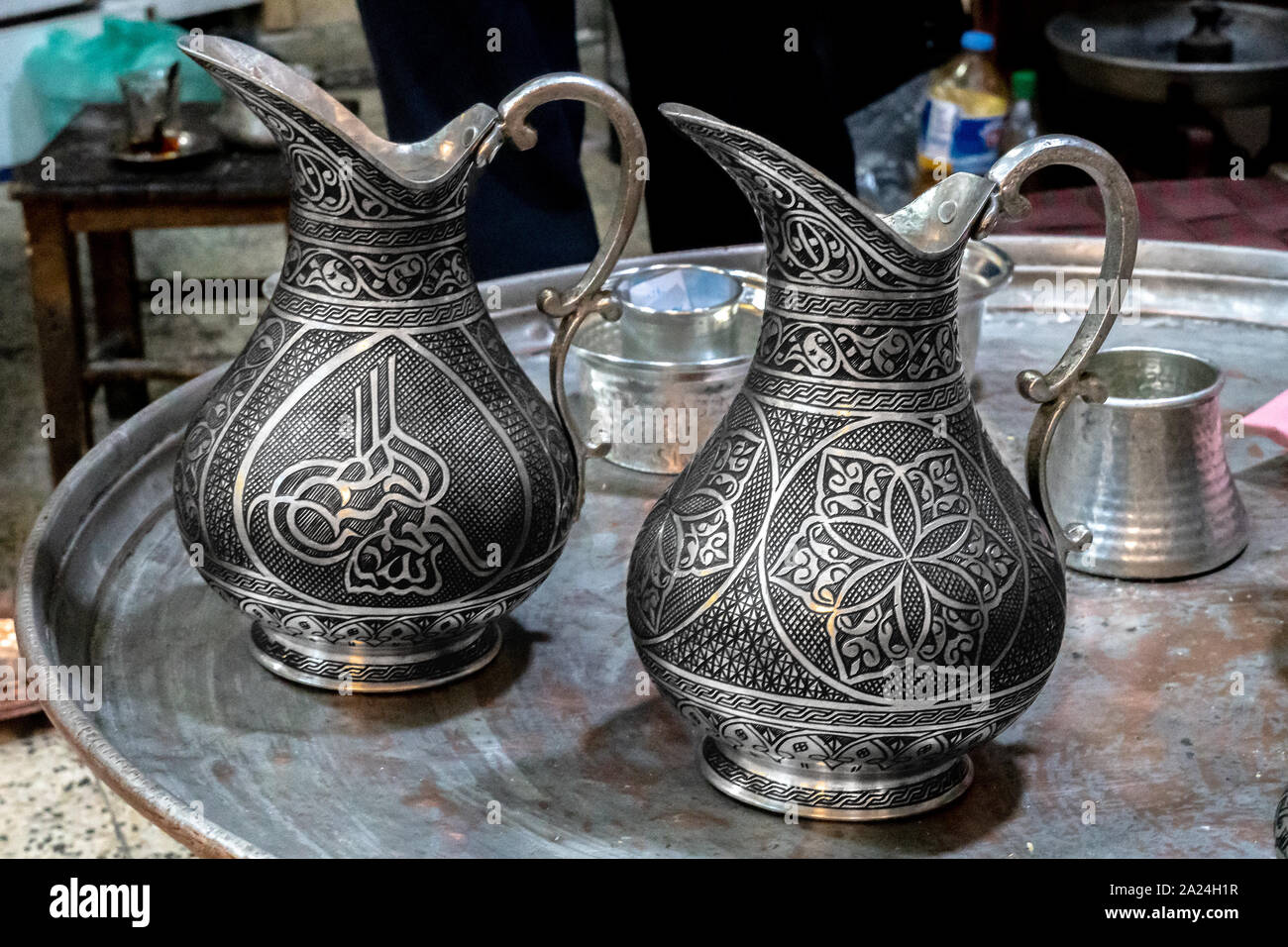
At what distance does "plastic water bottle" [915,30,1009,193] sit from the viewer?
86.5 inches

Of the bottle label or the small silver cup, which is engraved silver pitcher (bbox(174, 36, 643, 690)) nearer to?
the small silver cup

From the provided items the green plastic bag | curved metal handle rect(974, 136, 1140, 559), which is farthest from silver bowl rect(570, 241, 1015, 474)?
the green plastic bag

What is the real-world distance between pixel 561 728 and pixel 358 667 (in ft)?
0.33

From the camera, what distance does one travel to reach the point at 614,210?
70 cm

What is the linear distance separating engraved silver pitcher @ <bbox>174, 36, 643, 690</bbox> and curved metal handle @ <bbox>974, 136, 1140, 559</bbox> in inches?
6.9

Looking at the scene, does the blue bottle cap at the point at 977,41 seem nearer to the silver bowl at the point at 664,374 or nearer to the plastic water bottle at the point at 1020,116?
the plastic water bottle at the point at 1020,116


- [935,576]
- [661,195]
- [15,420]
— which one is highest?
[935,576]

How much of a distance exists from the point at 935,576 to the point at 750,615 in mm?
71

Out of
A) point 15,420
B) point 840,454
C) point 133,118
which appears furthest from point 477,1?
point 15,420

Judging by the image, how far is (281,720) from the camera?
71 cm

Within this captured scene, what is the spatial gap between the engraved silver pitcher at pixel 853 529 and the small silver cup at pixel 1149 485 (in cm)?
22

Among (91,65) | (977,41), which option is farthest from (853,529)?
(91,65)

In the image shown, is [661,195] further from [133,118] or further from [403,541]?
[403,541]

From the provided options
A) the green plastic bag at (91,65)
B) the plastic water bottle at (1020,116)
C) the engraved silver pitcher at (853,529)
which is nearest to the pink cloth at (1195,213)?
the engraved silver pitcher at (853,529)
